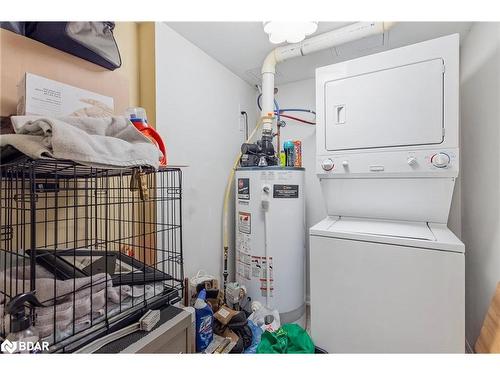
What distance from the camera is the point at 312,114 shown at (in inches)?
95.3

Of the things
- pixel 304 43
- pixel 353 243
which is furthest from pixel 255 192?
pixel 304 43

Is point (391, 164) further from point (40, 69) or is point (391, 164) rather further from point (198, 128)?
point (40, 69)

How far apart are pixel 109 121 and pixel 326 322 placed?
56.6 inches

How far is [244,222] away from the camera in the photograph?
2016mm

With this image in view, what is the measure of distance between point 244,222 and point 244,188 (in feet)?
0.94

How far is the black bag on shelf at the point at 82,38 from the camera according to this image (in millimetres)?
994

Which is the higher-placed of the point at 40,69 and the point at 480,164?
the point at 40,69

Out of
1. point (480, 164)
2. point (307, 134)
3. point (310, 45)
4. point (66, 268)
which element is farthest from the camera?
point (307, 134)

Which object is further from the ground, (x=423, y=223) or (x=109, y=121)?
(x=109, y=121)

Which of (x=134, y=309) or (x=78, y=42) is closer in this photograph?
(x=134, y=309)

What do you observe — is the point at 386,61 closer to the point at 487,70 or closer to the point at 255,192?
the point at 487,70

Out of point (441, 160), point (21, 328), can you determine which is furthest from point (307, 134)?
point (21, 328)

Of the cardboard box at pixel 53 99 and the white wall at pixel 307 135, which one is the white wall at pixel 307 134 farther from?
the cardboard box at pixel 53 99

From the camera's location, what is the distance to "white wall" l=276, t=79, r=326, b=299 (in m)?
2.42
